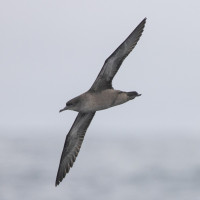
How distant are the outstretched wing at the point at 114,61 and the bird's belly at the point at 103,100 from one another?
1.61 ft

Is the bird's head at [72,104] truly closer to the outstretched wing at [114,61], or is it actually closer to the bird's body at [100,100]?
the bird's body at [100,100]

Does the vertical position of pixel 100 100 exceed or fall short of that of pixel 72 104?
it falls short

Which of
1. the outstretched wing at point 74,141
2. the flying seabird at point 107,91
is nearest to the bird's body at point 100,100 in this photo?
the flying seabird at point 107,91

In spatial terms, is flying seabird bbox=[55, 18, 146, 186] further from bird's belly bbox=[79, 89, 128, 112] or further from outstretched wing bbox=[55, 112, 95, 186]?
outstretched wing bbox=[55, 112, 95, 186]

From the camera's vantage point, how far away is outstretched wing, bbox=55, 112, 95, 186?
105ft

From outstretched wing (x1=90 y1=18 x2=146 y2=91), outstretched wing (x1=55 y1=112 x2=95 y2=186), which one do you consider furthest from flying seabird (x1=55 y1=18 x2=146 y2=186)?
outstretched wing (x1=55 y1=112 x2=95 y2=186)

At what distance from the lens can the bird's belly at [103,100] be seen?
28969mm

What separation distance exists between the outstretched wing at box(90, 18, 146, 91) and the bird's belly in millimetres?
491

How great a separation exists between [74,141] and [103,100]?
4.34 meters

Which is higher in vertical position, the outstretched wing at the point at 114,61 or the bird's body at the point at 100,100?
the outstretched wing at the point at 114,61

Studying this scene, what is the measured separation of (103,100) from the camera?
95.3ft

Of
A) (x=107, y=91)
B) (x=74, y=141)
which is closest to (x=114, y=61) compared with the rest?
(x=107, y=91)

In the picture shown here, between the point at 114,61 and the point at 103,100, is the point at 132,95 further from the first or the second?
the point at 114,61
